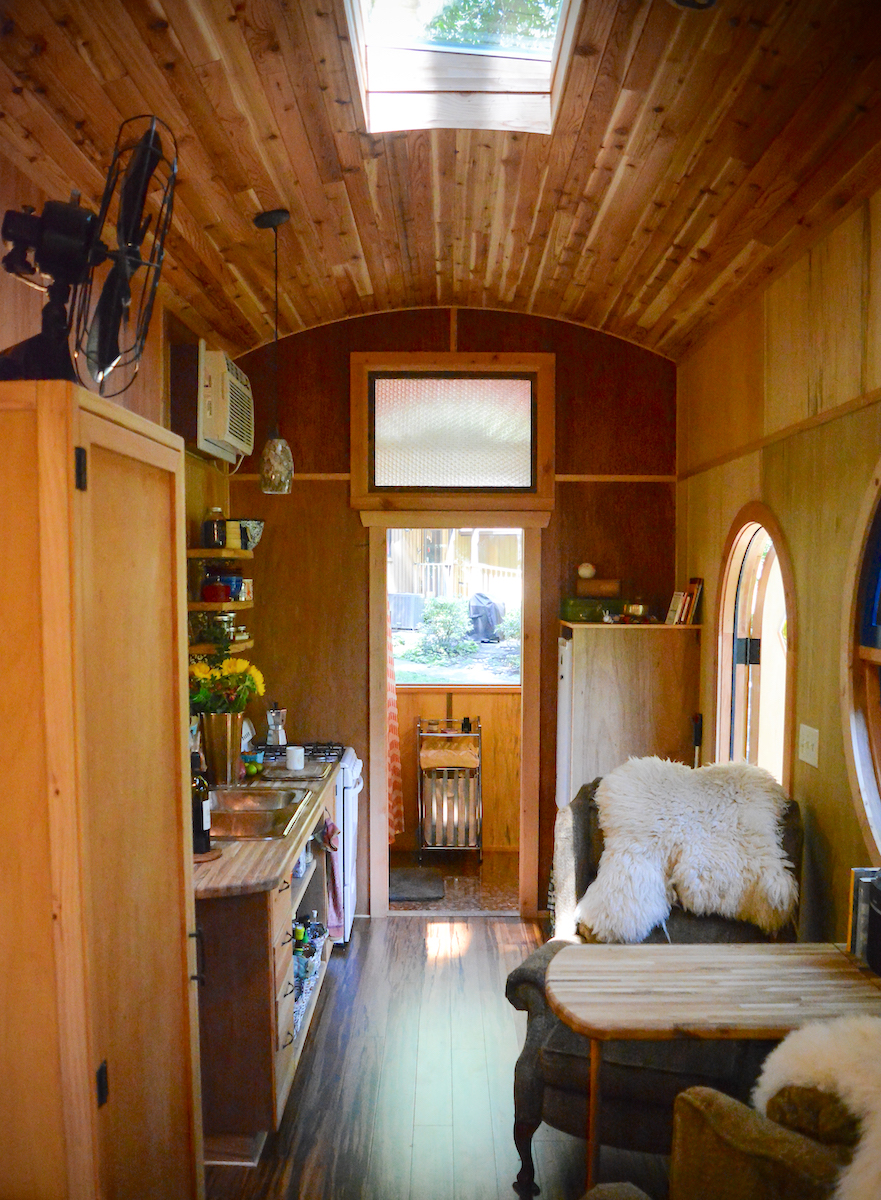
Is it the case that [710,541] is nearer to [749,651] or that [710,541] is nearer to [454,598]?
[749,651]

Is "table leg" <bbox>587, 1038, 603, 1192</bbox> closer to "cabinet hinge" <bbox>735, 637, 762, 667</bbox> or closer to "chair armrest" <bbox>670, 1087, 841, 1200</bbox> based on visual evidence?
"chair armrest" <bbox>670, 1087, 841, 1200</bbox>

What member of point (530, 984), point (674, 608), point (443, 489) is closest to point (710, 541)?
point (674, 608)

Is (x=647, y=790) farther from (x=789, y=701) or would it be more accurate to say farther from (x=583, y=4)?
(x=583, y=4)

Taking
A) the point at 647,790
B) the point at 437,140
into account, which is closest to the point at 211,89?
the point at 437,140

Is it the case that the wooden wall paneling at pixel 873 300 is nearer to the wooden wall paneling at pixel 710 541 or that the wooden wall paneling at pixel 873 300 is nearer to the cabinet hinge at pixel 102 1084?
the wooden wall paneling at pixel 710 541

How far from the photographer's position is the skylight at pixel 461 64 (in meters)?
2.09

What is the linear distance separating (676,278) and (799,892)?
7.34 feet

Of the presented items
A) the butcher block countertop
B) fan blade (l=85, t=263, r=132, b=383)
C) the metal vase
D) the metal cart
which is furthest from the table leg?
the metal cart

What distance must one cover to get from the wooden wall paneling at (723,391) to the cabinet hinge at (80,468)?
7.86ft

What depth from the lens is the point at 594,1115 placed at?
183 cm

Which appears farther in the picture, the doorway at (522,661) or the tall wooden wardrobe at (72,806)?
the doorway at (522,661)

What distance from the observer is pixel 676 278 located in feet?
10.1

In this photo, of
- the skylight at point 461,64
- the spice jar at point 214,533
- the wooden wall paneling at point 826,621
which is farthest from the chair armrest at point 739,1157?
the spice jar at point 214,533

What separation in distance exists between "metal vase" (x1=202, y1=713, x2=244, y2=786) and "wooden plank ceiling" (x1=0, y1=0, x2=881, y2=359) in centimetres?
165
